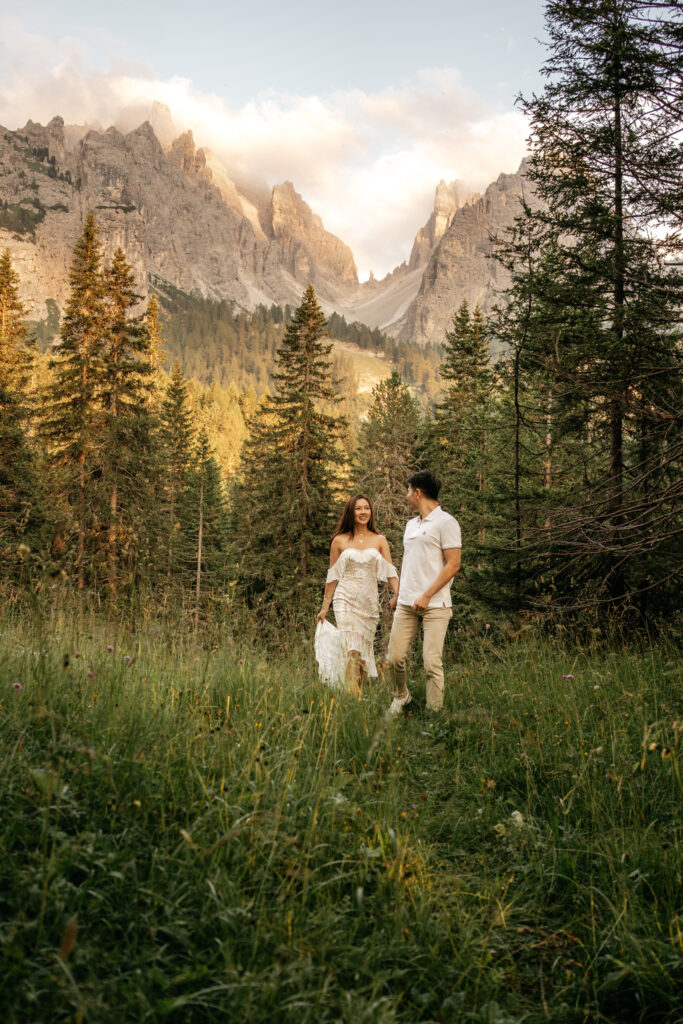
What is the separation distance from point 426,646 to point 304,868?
3.12 metres

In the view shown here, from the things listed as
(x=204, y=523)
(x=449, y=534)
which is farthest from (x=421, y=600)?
(x=204, y=523)

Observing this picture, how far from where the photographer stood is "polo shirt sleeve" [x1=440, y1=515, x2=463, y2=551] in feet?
16.8

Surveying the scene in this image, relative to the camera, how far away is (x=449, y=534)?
513 cm

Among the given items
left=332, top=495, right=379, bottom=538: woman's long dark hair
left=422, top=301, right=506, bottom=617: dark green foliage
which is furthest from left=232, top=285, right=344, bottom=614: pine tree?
left=332, top=495, right=379, bottom=538: woman's long dark hair

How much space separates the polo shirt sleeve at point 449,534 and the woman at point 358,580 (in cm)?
105

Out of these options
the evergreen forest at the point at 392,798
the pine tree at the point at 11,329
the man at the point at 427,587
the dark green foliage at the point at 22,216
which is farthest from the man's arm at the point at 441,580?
the dark green foliage at the point at 22,216

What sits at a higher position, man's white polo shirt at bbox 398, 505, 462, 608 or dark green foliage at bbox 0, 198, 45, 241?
dark green foliage at bbox 0, 198, 45, 241

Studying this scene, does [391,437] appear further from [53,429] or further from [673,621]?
[673,621]

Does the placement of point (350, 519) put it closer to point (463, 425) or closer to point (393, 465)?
point (463, 425)

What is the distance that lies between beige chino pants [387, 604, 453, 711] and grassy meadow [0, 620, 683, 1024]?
1259 mm

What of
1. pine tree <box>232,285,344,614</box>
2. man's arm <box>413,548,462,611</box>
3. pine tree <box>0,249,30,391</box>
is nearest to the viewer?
man's arm <box>413,548,462,611</box>

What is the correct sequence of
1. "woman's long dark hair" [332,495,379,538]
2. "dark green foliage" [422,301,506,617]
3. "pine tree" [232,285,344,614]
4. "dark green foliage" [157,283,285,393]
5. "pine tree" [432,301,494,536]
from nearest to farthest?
"woman's long dark hair" [332,495,379,538], "dark green foliage" [422,301,506,617], "pine tree" [432,301,494,536], "pine tree" [232,285,344,614], "dark green foliage" [157,283,285,393]

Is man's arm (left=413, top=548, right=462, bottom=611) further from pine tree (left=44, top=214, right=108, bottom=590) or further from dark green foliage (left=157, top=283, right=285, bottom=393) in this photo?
dark green foliage (left=157, top=283, right=285, bottom=393)

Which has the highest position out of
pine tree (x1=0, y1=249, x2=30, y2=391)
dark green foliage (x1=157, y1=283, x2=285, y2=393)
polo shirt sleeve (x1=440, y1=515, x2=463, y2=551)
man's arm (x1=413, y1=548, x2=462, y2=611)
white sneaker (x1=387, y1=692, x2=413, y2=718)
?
dark green foliage (x1=157, y1=283, x2=285, y2=393)
